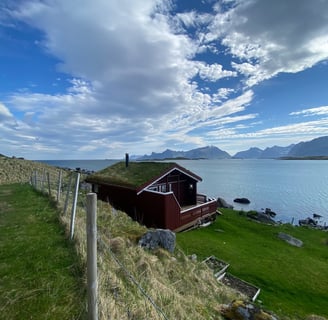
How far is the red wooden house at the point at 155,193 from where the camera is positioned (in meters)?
16.1

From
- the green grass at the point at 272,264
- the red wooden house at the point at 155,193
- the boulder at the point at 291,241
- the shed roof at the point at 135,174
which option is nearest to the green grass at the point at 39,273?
the green grass at the point at 272,264

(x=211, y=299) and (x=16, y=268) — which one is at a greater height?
(x=16, y=268)

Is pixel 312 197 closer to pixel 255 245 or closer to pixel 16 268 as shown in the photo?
pixel 255 245

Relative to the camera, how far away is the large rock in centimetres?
845

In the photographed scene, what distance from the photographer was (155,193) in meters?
16.2

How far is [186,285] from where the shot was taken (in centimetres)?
700

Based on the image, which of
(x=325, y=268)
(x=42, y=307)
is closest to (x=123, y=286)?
(x=42, y=307)

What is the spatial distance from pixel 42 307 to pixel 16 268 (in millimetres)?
1770

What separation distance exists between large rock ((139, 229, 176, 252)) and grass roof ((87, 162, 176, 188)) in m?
8.20

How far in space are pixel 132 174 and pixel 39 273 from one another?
48.3 ft

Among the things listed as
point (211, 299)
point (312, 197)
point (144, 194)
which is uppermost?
point (144, 194)

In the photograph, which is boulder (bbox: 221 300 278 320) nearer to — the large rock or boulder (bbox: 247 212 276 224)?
the large rock

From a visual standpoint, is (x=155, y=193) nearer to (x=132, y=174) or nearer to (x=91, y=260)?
(x=132, y=174)

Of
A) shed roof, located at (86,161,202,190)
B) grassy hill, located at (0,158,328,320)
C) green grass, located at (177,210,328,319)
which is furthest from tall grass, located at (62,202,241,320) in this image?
shed roof, located at (86,161,202,190)
